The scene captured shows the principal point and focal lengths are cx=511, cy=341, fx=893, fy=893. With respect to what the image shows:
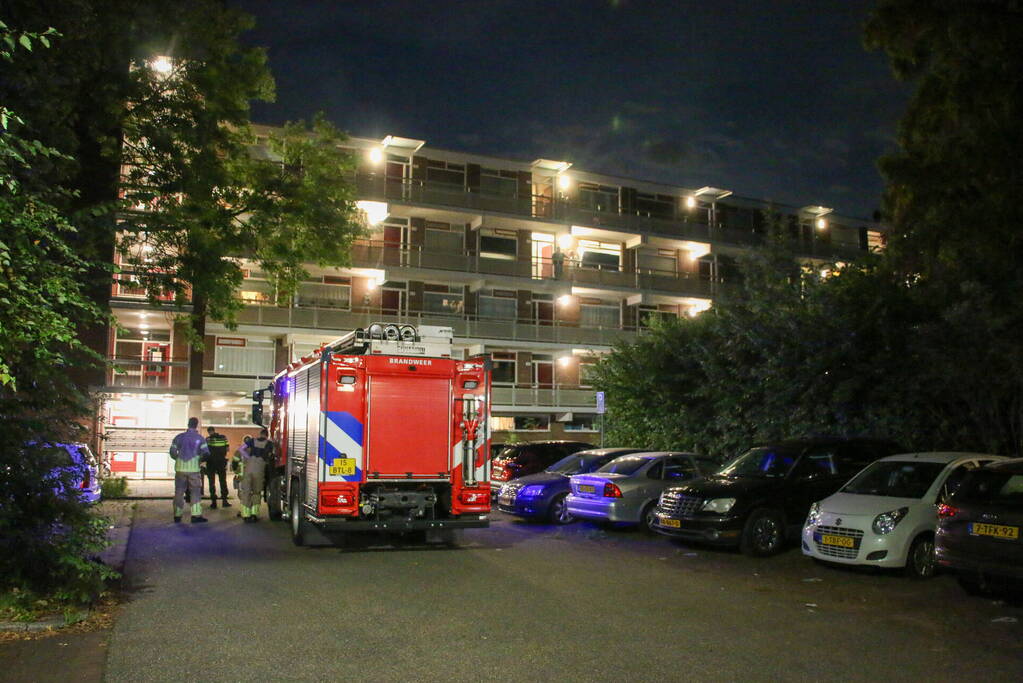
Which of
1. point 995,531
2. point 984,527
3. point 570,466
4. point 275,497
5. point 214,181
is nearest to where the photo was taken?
point 995,531

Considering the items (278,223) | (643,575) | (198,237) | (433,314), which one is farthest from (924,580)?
(433,314)

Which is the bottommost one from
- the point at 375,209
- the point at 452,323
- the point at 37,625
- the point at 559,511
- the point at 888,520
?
the point at 37,625

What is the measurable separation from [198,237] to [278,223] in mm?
3383

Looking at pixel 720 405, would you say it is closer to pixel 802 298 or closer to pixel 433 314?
pixel 802 298

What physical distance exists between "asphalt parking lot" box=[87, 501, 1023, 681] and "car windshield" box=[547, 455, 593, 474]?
16.4 ft

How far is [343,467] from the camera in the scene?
12.6 m

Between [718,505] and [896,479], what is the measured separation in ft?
7.90

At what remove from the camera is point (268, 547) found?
13.4 metres

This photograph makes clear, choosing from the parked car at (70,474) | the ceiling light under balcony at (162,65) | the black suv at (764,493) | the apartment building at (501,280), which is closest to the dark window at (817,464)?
the black suv at (764,493)

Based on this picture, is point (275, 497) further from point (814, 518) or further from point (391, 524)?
point (814, 518)

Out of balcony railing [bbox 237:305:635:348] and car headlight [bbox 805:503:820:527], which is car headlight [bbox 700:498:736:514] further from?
balcony railing [bbox 237:305:635:348]

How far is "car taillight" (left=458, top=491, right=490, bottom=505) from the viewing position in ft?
43.5

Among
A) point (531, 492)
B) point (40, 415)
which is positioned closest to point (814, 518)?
point (531, 492)

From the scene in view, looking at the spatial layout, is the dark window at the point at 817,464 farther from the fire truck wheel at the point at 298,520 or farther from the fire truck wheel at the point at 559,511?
the fire truck wheel at the point at 298,520
